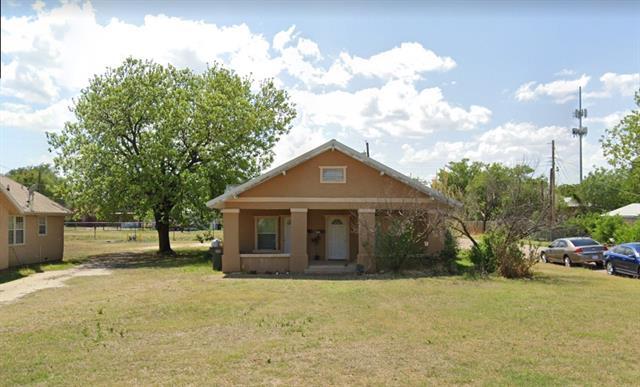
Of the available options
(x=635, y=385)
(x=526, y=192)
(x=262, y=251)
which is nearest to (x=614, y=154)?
(x=526, y=192)

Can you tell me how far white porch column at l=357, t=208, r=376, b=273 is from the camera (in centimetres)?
2198

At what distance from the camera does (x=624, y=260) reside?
2097 cm

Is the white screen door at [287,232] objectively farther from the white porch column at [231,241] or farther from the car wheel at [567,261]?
the car wheel at [567,261]

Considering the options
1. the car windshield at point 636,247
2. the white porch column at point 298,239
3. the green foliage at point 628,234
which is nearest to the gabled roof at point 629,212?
the green foliage at point 628,234

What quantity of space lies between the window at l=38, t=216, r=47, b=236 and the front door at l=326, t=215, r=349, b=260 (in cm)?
1488

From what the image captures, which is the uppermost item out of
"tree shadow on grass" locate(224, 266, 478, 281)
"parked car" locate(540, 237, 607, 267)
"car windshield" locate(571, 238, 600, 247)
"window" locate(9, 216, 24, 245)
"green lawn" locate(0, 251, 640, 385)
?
"window" locate(9, 216, 24, 245)

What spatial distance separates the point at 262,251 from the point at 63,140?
14.0 meters

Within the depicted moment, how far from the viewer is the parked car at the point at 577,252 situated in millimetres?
24734

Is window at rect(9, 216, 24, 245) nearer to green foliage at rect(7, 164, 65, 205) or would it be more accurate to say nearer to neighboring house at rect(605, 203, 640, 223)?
green foliage at rect(7, 164, 65, 205)

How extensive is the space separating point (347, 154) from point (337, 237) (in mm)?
4972

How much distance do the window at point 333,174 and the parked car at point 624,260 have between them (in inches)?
452

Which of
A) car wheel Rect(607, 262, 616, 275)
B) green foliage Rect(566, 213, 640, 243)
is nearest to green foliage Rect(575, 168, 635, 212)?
green foliage Rect(566, 213, 640, 243)

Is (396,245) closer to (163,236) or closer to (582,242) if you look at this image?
(582,242)

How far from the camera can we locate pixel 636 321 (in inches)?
451
